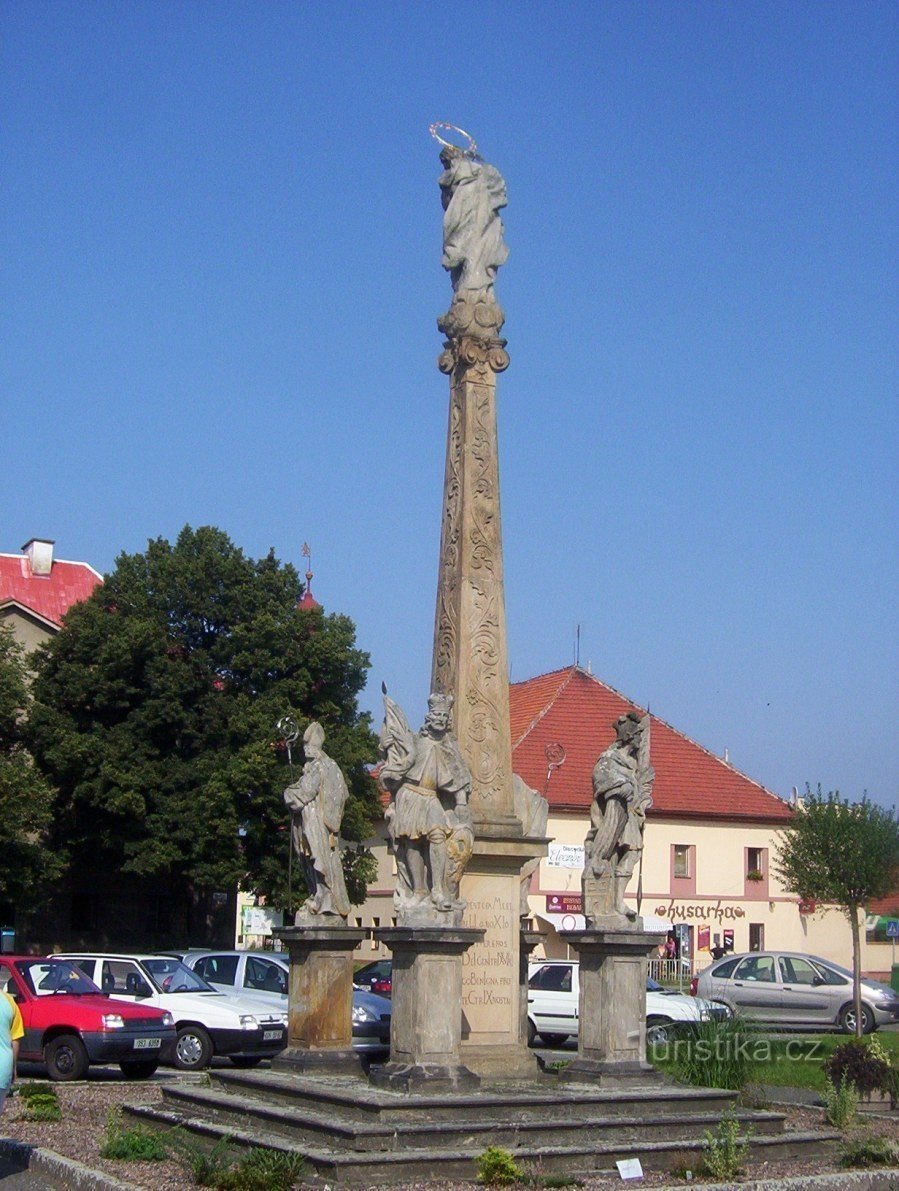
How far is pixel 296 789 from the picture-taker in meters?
14.8

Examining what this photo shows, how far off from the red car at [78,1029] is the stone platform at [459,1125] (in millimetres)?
4884

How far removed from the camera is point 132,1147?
11.4 metres

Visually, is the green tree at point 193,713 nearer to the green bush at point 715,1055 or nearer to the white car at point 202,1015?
the white car at point 202,1015

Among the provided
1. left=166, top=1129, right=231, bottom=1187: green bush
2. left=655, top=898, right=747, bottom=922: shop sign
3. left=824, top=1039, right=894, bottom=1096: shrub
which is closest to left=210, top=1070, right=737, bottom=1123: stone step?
left=166, top=1129, right=231, bottom=1187: green bush

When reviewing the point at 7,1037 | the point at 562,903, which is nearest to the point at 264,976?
the point at 7,1037

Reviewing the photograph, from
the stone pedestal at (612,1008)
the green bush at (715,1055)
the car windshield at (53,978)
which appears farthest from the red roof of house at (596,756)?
the stone pedestal at (612,1008)

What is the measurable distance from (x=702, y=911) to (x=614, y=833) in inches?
1261

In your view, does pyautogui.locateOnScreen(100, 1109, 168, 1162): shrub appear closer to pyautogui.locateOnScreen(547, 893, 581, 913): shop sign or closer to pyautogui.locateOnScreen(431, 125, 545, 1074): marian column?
pyautogui.locateOnScreen(431, 125, 545, 1074): marian column

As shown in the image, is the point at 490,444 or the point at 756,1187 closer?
the point at 756,1187

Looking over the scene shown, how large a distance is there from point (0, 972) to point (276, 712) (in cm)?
1937

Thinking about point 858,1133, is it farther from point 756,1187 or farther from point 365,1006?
point 365,1006

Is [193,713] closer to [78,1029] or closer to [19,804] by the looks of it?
[19,804]

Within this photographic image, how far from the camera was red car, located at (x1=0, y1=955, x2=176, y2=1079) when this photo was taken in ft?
58.3

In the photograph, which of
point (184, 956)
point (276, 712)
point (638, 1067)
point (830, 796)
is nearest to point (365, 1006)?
point (184, 956)
